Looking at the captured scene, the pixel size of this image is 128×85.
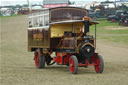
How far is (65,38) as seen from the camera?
16.2 metres

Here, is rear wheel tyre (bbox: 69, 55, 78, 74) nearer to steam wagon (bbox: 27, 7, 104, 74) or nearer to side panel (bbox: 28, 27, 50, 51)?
steam wagon (bbox: 27, 7, 104, 74)

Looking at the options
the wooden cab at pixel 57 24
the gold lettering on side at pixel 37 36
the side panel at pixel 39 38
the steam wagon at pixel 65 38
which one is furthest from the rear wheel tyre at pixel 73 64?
the gold lettering on side at pixel 37 36

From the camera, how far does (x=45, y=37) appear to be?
17.2m

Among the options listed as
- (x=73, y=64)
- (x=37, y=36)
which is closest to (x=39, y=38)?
(x=37, y=36)

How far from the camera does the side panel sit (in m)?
17.1

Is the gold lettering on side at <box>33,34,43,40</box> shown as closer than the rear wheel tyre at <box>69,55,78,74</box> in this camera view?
No

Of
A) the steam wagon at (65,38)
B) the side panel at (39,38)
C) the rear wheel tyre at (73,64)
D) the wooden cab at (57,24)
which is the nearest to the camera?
Answer: the rear wheel tyre at (73,64)

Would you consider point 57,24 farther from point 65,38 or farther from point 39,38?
point 39,38

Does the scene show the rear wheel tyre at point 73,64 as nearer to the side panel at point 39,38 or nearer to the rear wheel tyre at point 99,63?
the rear wheel tyre at point 99,63

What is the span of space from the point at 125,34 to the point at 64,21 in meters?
23.8

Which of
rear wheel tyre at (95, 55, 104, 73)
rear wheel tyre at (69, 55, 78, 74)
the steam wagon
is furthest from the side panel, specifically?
rear wheel tyre at (95, 55, 104, 73)

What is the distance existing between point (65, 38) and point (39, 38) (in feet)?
6.98

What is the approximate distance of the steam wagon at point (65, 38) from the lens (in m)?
15.2

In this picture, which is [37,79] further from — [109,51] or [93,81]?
[109,51]
